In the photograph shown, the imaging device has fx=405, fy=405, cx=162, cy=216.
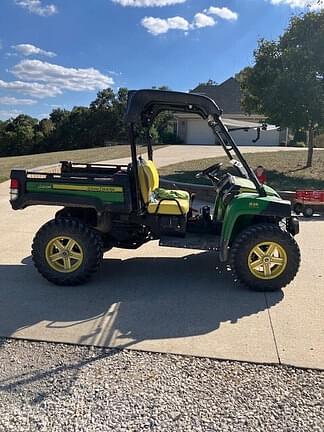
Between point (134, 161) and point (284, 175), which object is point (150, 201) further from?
point (284, 175)

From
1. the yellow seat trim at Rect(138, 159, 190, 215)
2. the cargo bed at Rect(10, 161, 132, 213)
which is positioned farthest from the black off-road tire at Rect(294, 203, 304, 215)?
the cargo bed at Rect(10, 161, 132, 213)

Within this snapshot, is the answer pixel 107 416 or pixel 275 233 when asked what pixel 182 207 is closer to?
pixel 275 233

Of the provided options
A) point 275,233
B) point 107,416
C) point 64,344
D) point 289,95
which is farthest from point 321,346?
point 289,95

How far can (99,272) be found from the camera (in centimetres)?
501

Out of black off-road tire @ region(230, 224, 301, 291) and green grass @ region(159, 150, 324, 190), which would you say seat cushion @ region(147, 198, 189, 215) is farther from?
green grass @ region(159, 150, 324, 190)

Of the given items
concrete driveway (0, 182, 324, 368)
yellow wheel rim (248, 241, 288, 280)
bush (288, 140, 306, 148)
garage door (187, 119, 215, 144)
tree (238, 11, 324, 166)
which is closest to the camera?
concrete driveway (0, 182, 324, 368)

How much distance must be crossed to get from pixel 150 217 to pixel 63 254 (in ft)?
3.50

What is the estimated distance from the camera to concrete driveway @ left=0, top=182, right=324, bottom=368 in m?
3.35

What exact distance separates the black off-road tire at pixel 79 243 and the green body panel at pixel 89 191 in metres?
0.33

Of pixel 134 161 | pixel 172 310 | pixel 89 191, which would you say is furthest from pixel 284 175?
pixel 172 310

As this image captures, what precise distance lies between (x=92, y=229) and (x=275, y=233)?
2.03 m

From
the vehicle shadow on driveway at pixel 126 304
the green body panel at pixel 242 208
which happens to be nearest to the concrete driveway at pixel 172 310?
the vehicle shadow on driveway at pixel 126 304

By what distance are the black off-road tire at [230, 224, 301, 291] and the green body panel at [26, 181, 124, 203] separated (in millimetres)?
1392

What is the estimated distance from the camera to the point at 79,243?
4.49 meters
